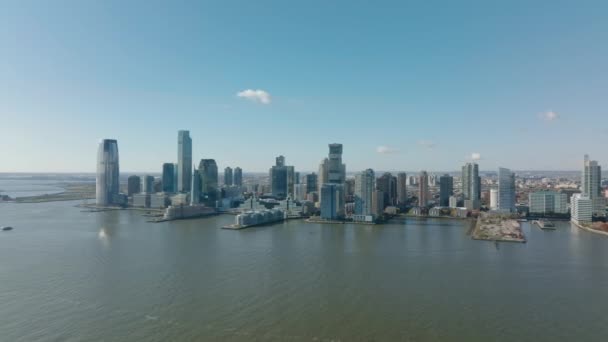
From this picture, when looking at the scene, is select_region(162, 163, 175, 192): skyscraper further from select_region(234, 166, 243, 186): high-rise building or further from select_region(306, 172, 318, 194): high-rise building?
select_region(306, 172, 318, 194): high-rise building

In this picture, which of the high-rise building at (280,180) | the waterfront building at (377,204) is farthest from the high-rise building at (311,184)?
the waterfront building at (377,204)

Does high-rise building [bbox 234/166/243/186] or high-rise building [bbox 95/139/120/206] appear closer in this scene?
high-rise building [bbox 95/139/120/206]

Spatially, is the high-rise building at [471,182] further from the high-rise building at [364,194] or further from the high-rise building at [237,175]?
the high-rise building at [237,175]

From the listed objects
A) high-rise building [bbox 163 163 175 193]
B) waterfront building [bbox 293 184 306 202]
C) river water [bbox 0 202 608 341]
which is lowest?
river water [bbox 0 202 608 341]

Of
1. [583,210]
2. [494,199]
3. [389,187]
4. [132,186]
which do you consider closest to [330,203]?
[389,187]

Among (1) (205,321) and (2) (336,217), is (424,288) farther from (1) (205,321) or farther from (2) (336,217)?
(2) (336,217)

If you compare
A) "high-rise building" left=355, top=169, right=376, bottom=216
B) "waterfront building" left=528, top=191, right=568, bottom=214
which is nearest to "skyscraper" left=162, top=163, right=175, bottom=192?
"high-rise building" left=355, top=169, right=376, bottom=216

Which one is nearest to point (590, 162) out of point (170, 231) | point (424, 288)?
point (424, 288)
